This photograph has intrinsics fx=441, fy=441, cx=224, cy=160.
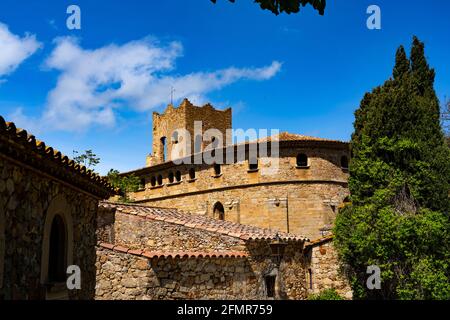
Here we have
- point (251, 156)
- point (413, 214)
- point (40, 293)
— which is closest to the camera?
point (40, 293)

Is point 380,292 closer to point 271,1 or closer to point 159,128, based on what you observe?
point 271,1

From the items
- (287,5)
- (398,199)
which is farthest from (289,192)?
(287,5)

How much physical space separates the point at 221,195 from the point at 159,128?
22.6 meters

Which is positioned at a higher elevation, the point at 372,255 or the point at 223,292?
the point at 372,255

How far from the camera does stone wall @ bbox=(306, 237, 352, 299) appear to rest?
1688 cm

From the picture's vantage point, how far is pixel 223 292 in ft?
43.0

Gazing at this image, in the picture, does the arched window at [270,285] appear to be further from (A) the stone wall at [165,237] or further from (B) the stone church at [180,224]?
(A) the stone wall at [165,237]

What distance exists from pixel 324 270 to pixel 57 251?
12527 mm

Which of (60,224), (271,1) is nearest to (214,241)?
(60,224)

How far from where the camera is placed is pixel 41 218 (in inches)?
233

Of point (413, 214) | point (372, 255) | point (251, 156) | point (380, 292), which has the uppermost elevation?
point (251, 156)

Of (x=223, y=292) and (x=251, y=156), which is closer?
(x=223, y=292)

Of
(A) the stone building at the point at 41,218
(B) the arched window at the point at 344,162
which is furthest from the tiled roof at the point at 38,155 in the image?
(B) the arched window at the point at 344,162

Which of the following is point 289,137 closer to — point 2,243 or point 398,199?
point 398,199
